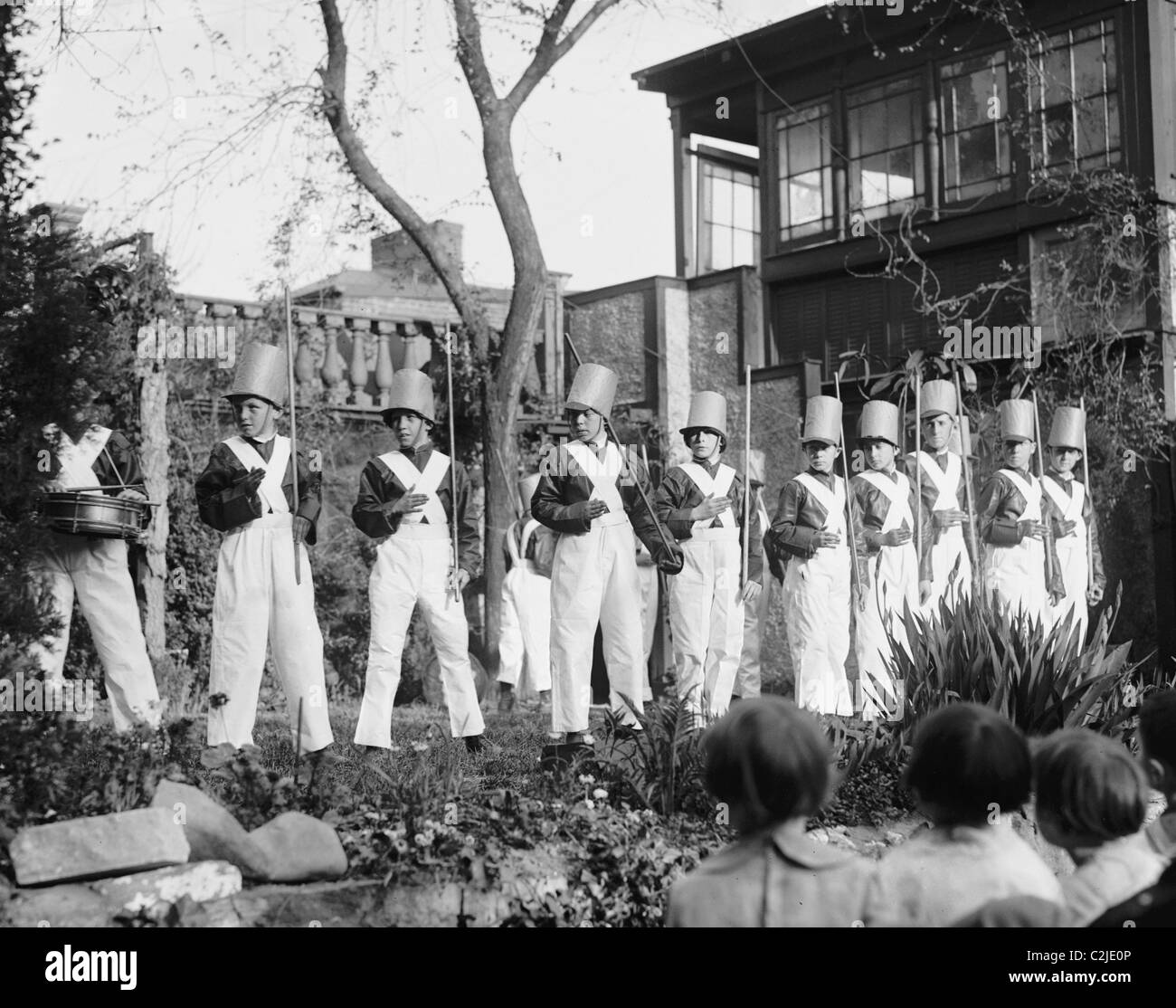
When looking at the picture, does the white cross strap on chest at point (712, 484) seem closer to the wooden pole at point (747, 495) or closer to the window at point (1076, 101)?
the wooden pole at point (747, 495)

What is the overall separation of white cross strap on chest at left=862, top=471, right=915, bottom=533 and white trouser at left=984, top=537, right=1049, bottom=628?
748 mm

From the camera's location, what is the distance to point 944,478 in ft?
38.2

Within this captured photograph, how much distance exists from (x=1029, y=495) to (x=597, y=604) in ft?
13.0

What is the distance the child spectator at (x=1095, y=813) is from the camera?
4.18 metres

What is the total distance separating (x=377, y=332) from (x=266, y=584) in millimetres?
7347

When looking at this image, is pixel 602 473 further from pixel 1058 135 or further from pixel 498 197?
pixel 1058 135

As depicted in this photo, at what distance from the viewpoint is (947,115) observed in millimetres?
16656

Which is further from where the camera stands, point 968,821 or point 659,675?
point 659,675

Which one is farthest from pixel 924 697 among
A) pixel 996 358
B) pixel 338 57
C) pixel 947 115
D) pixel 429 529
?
pixel 947 115

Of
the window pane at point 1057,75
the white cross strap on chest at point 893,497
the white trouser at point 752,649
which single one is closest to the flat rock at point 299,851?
the white trouser at point 752,649

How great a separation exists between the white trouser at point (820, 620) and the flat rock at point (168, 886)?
20.0ft

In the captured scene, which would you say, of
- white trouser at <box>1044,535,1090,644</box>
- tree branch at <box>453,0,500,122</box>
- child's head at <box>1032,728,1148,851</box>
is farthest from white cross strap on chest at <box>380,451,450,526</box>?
tree branch at <box>453,0,500,122</box>

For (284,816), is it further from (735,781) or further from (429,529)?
(429,529)

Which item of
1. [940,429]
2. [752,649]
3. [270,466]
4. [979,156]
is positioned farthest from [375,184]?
[270,466]
